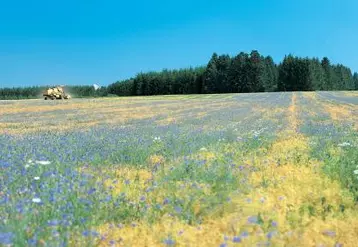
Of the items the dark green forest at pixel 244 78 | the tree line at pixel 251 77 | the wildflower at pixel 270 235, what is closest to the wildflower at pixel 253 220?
the wildflower at pixel 270 235

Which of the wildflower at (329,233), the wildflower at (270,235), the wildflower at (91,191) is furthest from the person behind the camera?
the wildflower at (91,191)

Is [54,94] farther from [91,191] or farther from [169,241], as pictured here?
[169,241]

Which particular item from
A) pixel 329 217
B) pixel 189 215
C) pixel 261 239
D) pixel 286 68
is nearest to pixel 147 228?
pixel 189 215

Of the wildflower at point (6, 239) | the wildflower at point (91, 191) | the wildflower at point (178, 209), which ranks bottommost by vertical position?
the wildflower at point (178, 209)

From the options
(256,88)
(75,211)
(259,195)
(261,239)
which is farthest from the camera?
(256,88)

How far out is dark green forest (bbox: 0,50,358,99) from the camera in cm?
10825

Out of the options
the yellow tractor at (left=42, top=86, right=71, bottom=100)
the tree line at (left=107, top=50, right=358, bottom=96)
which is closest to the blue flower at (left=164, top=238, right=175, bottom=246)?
the yellow tractor at (left=42, top=86, right=71, bottom=100)

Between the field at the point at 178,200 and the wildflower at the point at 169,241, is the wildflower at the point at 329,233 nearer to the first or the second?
the field at the point at 178,200

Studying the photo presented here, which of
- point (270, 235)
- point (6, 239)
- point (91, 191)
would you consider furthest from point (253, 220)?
point (6, 239)

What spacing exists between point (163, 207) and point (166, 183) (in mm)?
1007

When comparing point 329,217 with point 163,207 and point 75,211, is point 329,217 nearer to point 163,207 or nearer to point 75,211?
point 163,207

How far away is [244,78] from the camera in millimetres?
109312

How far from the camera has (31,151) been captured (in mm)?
8531

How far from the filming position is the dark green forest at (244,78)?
10825cm
